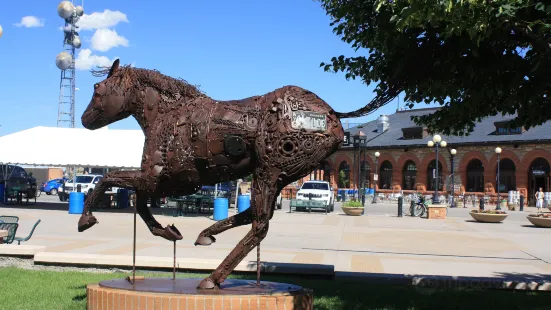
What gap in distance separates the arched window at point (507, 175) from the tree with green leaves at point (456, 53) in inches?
1535

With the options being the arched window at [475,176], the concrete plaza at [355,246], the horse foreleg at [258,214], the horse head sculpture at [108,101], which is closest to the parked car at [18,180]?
the concrete plaza at [355,246]

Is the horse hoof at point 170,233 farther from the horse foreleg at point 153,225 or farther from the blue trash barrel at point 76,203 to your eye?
the blue trash barrel at point 76,203

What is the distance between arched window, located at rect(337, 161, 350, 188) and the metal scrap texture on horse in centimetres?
4806

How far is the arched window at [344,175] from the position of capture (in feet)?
176

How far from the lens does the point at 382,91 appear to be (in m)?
5.91

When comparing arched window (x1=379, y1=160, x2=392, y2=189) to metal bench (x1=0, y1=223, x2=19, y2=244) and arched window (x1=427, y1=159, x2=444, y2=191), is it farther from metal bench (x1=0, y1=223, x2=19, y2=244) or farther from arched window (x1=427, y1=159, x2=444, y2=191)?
metal bench (x1=0, y1=223, x2=19, y2=244)

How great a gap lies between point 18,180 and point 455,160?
32.5 m

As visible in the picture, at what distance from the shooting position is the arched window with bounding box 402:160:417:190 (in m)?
49.0

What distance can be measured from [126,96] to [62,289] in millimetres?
3396

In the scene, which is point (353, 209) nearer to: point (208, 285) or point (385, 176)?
point (208, 285)

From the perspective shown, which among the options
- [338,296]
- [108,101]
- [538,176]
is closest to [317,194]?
[538,176]

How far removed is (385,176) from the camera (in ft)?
169

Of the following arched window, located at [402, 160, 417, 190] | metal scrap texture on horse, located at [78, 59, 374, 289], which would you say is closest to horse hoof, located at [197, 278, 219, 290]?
metal scrap texture on horse, located at [78, 59, 374, 289]

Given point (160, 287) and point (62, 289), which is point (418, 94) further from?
point (62, 289)
